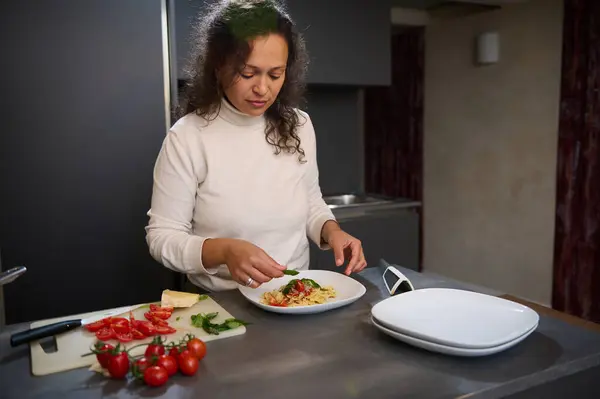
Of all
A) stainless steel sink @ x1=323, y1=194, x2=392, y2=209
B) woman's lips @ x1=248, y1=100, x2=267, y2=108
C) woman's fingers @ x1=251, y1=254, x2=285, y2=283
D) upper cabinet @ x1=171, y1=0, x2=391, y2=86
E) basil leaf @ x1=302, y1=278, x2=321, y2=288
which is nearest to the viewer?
woman's fingers @ x1=251, y1=254, x2=285, y2=283

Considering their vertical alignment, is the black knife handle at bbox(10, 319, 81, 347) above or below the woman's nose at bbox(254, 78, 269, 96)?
below

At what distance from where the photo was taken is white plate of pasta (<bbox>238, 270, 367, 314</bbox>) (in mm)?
1011

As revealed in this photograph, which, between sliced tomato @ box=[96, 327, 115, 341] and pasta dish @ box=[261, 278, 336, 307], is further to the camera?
pasta dish @ box=[261, 278, 336, 307]

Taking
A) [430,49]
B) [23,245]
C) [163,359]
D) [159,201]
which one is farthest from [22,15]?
[430,49]

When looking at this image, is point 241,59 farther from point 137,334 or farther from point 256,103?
point 137,334

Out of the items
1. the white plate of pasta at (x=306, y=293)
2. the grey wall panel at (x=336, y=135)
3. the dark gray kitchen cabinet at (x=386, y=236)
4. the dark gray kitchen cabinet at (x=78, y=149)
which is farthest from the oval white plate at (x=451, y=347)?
the grey wall panel at (x=336, y=135)

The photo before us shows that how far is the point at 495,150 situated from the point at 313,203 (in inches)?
93.0

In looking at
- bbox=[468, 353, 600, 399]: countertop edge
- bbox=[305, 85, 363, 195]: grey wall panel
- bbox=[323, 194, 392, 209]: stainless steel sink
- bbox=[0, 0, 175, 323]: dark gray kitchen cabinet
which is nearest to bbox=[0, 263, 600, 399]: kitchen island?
bbox=[468, 353, 600, 399]: countertop edge

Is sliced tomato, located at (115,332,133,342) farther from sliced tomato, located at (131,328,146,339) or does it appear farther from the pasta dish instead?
the pasta dish

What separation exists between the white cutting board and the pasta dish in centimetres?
10

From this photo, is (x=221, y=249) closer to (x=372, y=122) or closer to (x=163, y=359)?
(x=163, y=359)

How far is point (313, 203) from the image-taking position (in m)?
1.46

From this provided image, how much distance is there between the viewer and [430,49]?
3947mm

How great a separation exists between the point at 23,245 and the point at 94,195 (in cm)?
30
